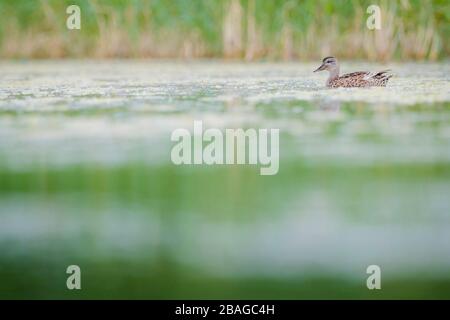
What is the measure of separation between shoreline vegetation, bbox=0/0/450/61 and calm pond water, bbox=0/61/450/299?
13.5 feet

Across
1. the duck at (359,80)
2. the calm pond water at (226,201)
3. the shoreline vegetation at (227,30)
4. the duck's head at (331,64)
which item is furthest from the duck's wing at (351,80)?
the shoreline vegetation at (227,30)

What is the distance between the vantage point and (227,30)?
488 inches

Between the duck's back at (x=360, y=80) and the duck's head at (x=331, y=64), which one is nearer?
the duck's back at (x=360, y=80)

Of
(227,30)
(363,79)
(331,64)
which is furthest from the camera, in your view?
(227,30)

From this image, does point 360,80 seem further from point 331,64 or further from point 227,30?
point 227,30

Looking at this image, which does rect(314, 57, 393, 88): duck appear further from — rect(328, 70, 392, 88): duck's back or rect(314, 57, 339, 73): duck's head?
rect(314, 57, 339, 73): duck's head

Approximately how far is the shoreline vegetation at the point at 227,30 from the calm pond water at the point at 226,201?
4.11 metres

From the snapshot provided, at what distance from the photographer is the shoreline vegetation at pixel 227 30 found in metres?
11.5

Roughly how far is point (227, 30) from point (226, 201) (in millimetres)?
8129

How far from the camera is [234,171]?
17.0 ft

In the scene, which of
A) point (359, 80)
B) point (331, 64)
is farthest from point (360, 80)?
point (331, 64)

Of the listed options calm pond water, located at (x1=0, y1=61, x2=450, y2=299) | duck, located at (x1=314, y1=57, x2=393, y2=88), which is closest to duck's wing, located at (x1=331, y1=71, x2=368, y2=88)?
duck, located at (x1=314, y1=57, x2=393, y2=88)

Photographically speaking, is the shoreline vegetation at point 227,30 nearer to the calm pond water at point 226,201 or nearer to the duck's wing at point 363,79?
the duck's wing at point 363,79
